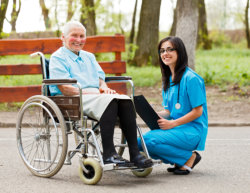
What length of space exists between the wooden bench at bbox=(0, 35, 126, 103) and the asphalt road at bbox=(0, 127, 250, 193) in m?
3.85

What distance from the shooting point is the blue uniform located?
15.8 feet

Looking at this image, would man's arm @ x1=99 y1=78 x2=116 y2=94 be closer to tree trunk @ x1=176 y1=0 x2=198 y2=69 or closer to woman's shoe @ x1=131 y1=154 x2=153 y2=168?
woman's shoe @ x1=131 y1=154 x2=153 y2=168

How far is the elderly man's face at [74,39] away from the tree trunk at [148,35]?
12.7m

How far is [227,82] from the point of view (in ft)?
43.1

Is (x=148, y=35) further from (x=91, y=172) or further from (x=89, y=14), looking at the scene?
(x=91, y=172)

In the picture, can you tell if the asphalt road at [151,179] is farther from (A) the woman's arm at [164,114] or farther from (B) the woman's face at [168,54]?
(B) the woman's face at [168,54]

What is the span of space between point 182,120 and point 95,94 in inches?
32.4

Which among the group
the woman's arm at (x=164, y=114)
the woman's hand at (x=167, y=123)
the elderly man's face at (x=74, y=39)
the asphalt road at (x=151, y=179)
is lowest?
the asphalt road at (x=151, y=179)

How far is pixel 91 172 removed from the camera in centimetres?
455

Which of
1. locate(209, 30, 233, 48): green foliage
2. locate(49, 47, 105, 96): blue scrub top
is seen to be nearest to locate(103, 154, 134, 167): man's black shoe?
locate(49, 47, 105, 96): blue scrub top

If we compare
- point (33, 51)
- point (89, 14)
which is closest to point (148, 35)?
point (89, 14)

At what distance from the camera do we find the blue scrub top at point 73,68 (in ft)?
16.1

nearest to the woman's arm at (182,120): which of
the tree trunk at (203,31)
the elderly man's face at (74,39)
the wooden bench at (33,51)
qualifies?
the elderly man's face at (74,39)

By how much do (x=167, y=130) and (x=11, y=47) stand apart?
597cm
